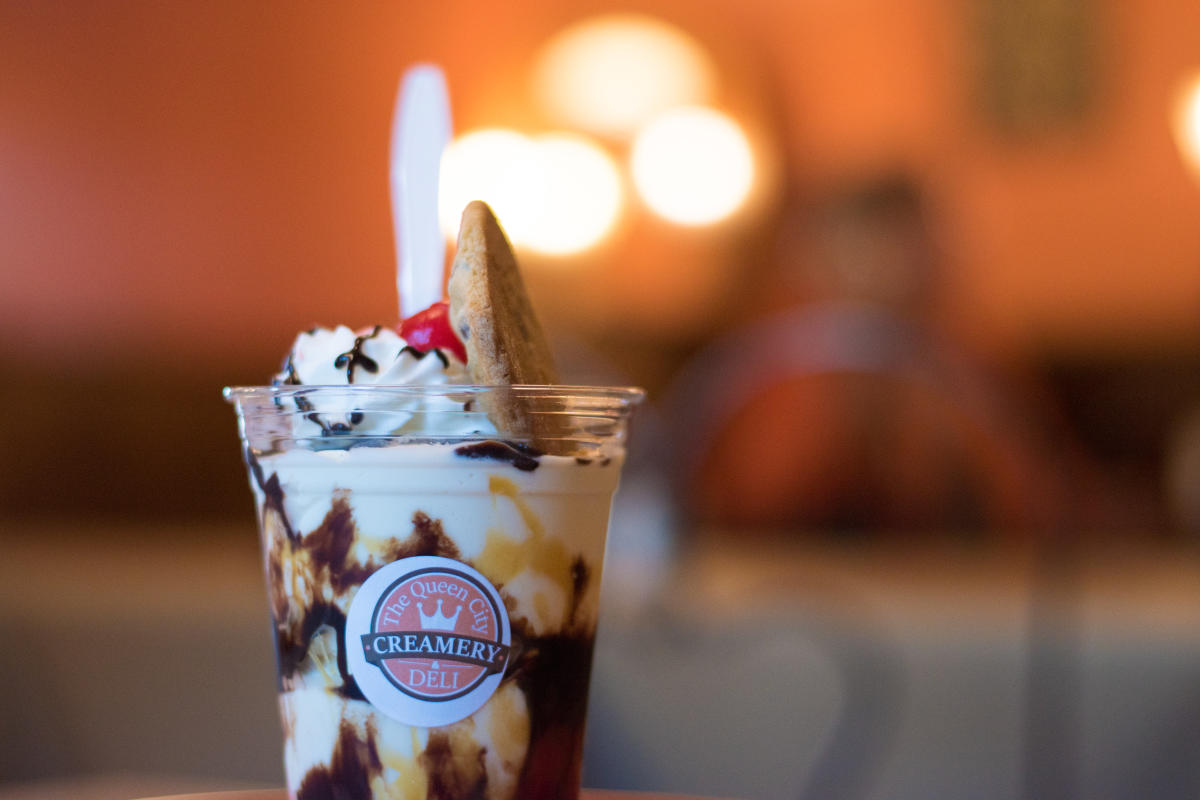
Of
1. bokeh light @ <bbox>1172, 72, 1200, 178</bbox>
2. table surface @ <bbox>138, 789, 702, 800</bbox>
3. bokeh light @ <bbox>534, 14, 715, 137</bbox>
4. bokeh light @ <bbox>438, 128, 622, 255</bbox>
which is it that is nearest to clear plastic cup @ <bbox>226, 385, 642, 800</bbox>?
table surface @ <bbox>138, 789, 702, 800</bbox>

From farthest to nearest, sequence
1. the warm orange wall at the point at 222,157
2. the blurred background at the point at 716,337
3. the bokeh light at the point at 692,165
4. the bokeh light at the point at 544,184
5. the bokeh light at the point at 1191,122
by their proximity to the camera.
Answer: the bokeh light at the point at 692,165 < the warm orange wall at the point at 222,157 < the bokeh light at the point at 544,184 < the bokeh light at the point at 1191,122 < the blurred background at the point at 716,337

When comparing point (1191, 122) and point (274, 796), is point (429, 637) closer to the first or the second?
point (274, 796)

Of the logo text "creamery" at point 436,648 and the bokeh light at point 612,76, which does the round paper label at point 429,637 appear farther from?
the bokeh light at point 612,76

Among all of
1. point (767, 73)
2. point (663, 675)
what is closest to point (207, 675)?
point (663, 675)

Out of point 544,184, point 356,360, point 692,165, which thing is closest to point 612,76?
point 692,165

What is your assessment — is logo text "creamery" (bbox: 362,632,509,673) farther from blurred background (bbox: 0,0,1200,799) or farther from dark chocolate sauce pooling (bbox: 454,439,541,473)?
blurred background (bbox: 0,0,1200,799)

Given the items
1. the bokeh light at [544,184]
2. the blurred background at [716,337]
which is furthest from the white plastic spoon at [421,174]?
the bokeh light at [544,184]
